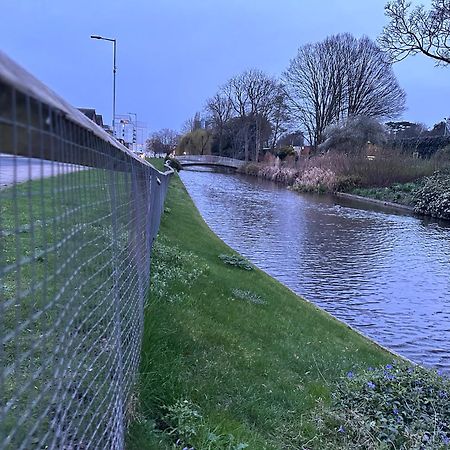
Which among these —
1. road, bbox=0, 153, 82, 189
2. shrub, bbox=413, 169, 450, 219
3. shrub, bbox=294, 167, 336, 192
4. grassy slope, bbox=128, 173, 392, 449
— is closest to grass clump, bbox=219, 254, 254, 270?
grassy slope, bbox=128, 173, 392, 449

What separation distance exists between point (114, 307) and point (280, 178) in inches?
1705

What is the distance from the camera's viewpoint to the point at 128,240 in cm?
288

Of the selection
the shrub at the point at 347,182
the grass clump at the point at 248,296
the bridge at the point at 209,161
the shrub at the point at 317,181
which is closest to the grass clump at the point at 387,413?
the grass clump at the point at 248,296

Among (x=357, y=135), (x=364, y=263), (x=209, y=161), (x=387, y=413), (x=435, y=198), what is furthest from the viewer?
(x=209, y=161)

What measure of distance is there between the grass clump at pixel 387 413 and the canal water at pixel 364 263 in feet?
8.49

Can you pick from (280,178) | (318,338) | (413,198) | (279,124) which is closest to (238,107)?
(279,124)

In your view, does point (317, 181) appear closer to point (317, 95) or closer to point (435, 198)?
point (435, 198)

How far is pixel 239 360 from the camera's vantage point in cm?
446

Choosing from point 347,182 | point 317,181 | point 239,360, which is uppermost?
point 347,182

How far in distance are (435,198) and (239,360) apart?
20522 mm

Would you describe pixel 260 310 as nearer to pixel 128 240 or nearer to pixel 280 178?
pixel 128 240

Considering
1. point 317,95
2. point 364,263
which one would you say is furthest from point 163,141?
→ point 364,263

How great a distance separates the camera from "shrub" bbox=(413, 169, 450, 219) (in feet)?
70.5

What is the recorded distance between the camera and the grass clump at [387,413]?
335 cm
